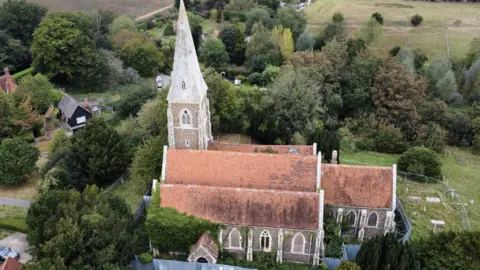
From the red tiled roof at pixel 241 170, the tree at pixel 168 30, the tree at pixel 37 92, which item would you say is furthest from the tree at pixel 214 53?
the red tiled roof at pixel 241 170

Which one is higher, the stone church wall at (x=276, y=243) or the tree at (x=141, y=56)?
the tree at (x=141, y=56)

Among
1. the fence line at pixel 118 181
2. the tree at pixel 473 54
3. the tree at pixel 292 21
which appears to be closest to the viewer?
the fence line at pixel 118 181

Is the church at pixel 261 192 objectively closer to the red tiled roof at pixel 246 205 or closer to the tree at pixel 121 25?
the red tiled roof at pixel 246 205

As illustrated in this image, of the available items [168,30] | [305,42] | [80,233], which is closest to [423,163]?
[80,233]

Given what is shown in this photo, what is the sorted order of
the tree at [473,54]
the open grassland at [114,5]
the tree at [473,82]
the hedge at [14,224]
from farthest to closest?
the open grassland at [114,5] → the tree at [473,54] → the tree at [473,82] → the hedge at [14,224]

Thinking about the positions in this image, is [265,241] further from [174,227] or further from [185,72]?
[185,72]

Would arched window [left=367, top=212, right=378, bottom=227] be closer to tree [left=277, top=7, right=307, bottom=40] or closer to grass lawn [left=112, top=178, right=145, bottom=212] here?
grass lawn [left=112, top=178, right=145, bottom=212]

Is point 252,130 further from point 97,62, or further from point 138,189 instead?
point 97,62

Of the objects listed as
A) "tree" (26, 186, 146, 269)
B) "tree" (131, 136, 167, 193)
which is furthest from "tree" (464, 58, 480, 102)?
"tree" (26, 186, 146, 269)
